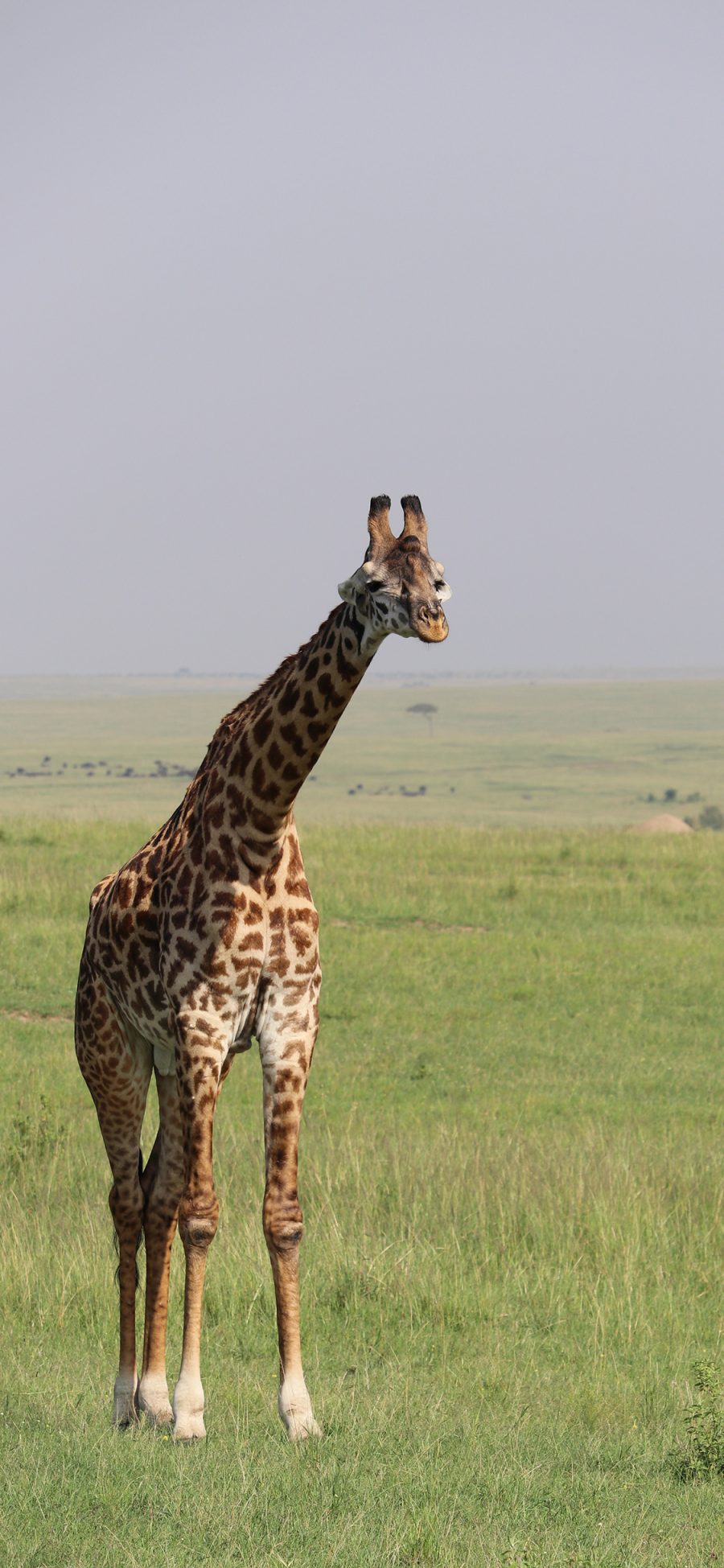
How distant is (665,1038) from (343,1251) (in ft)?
26.8

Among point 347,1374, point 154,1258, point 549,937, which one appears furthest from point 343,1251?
point 549,937

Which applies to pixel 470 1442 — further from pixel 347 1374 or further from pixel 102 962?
pixel 102 962

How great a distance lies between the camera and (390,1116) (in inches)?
516

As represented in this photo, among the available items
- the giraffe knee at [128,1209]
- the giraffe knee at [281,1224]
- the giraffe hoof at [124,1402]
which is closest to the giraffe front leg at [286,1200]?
the giraffe knee at [281,1224]

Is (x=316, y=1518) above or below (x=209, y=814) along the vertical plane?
below

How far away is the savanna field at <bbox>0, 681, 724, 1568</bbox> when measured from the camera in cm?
516

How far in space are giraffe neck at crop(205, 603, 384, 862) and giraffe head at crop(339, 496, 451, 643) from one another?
25 cm

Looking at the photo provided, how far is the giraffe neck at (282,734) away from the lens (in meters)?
5.85

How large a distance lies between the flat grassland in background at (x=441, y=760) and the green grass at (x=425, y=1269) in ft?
56.1

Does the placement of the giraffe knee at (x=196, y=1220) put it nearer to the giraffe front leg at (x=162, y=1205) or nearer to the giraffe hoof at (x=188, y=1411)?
the giraffe hoof at (x=188, y=1411)

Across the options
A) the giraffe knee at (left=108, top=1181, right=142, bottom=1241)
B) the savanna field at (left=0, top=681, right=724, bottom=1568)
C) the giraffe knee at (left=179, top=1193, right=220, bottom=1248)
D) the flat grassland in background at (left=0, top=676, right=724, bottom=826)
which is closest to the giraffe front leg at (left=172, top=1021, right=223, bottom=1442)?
the giraffe knee at (left=179, top=1193, right=220, bottom=1248)

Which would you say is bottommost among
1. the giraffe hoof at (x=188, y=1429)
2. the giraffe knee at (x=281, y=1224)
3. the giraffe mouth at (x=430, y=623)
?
the giraffe hoof at (x=188, y=1429)

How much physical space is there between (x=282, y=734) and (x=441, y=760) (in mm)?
121588

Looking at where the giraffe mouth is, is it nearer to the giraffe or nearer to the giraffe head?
the giraffe head
